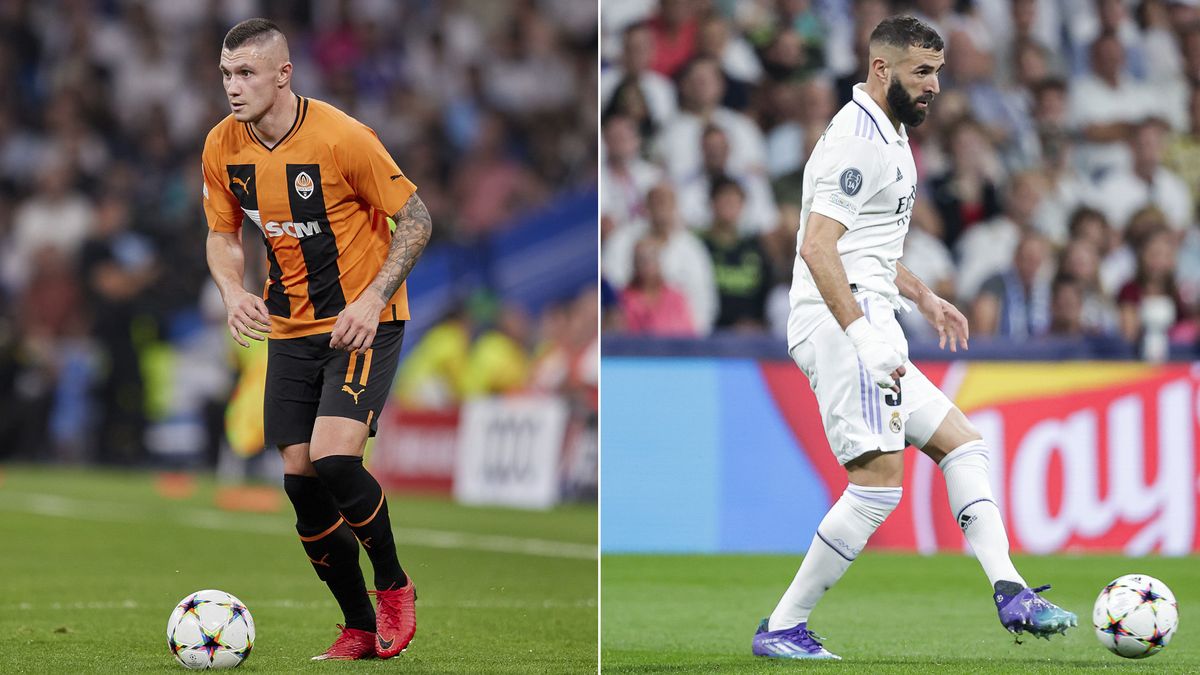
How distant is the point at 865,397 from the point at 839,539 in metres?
0.55

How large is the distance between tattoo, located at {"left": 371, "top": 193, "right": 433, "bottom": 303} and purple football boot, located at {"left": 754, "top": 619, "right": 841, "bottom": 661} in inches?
76.5

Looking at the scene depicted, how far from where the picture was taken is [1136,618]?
657cm

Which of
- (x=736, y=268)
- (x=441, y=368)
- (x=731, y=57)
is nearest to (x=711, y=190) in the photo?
(x=736, y=268)

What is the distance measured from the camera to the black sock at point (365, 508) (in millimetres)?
6508

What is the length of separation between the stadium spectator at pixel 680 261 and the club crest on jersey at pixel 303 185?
6.78 meters

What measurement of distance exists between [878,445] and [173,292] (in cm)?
1565

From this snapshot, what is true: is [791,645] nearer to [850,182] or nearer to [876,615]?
[850,182]

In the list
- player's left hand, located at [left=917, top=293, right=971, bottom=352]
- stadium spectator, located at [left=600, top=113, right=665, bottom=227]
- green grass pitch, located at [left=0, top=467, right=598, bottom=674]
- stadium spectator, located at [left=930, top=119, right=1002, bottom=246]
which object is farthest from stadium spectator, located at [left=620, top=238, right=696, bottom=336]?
player's left hand, located at [left=917, top=293, right=971, bottom=352]

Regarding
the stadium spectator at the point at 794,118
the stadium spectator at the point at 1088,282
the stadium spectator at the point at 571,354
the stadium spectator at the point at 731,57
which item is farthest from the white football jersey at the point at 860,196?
the stadium spectator at the point at 571,354

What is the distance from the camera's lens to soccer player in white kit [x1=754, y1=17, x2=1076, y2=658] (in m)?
6.48

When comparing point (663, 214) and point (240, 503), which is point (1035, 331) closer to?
point (663, 214)

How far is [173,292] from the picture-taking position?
68.8 ft

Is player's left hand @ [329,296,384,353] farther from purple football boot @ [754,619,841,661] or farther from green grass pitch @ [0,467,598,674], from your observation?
purple football boot @ [754,619,841,661]

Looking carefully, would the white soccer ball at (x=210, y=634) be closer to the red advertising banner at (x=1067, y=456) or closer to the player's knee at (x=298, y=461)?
the player's knee at (x=298, y=461)
